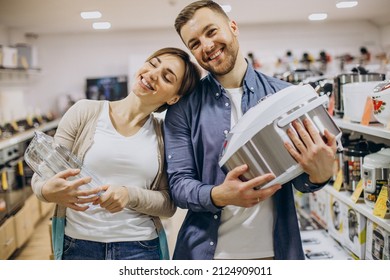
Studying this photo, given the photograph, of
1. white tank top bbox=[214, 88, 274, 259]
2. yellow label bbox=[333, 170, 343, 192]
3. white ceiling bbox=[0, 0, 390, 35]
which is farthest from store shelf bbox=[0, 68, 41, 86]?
yellow label bbox=[333, 170, 343, 192]

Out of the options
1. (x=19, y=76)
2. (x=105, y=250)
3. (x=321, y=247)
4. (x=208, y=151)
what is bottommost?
(x=321, y=247)

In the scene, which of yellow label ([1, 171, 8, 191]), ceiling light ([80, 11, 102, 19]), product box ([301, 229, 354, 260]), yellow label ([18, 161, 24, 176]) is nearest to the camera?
ceiling light ([80, 11, 102, 19])

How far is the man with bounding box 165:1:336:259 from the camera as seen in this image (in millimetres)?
1002

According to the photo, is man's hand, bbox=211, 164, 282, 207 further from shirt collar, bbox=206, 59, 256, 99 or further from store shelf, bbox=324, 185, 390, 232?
store shelf, bbox=324, 185, 390, 232

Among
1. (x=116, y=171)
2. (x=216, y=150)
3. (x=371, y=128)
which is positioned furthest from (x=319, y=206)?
(x=116, y=171)

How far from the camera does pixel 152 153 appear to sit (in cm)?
107

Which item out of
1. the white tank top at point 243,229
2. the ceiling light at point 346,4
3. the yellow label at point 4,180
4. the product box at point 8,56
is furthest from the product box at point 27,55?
the yellow label at point 4,180

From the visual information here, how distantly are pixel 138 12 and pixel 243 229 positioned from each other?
28.5 inches

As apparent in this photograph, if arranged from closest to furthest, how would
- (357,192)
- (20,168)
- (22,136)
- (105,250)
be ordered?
(105,250) < (357,192) < (22,136) < (20,168)

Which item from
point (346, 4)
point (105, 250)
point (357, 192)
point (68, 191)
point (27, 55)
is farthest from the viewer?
point (357, 192)

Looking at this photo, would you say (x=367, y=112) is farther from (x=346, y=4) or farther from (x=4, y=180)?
(x=4, y=180)

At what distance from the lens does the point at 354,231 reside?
153 centimetres

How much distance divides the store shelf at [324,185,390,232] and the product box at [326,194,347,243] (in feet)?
0.15

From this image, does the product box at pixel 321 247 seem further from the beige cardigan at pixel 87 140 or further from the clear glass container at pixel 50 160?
the clear glass container at pixel 50 160
